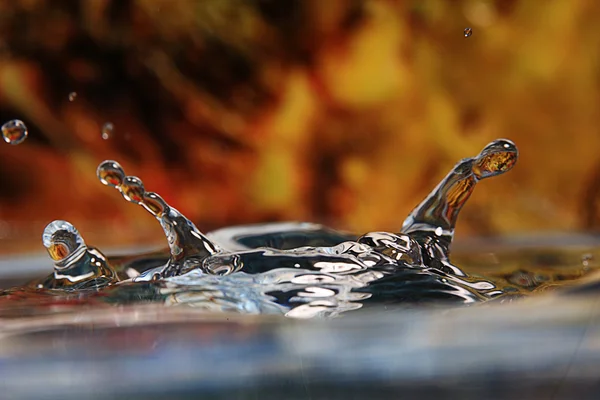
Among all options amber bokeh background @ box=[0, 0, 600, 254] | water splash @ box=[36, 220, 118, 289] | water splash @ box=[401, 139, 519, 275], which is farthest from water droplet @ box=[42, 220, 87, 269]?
amber bokeh background @ box=[0, 0, 600, 254]

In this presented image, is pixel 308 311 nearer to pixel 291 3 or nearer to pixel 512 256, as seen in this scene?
pixel 512 256

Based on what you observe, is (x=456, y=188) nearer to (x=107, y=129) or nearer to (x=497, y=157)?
(x=497, y=157)

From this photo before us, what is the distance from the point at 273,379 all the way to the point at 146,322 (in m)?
0.03

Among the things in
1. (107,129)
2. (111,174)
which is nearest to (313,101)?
(107,129)

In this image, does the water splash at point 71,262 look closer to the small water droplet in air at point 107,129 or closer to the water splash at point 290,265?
the water splash at point 290,265

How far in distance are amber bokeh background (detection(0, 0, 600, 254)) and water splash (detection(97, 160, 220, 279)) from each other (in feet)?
1.74

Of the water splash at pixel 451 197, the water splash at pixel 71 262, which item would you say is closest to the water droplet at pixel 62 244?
the water splash at pixel 71 262

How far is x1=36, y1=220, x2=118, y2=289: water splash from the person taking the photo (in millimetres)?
350

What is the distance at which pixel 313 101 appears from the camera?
952 mm

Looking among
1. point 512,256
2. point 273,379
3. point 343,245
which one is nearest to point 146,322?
point 273,379

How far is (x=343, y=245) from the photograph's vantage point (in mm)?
345

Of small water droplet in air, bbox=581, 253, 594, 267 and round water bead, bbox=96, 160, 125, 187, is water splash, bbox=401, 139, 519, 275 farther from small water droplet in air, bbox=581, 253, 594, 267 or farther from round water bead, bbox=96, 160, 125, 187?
round water bead, bbox=96, 160, 125, 187

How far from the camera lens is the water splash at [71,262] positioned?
1.15ft

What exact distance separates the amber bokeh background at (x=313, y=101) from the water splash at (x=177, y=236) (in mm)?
531
